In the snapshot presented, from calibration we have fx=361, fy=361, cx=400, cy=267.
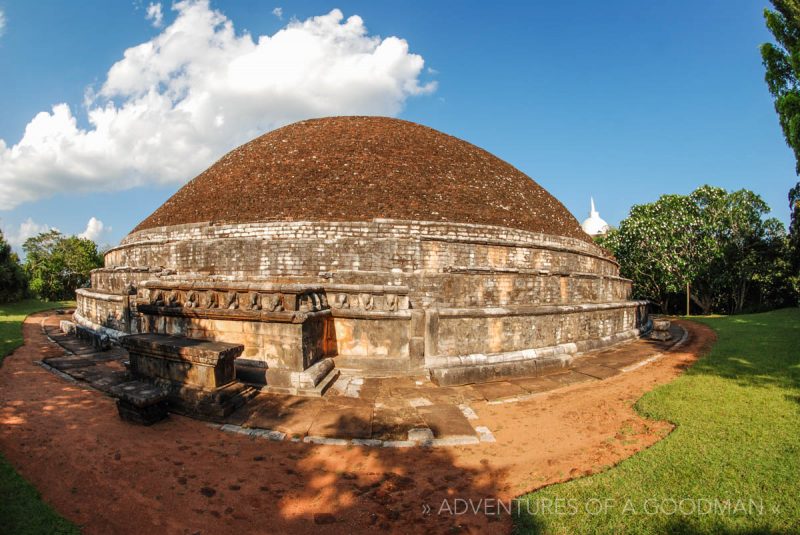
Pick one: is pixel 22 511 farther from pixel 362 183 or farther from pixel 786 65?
pixel 786 65

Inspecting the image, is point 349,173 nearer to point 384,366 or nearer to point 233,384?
point 384,366

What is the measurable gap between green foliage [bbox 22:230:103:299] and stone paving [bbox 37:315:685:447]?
3658 centimetres

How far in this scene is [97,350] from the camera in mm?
9797

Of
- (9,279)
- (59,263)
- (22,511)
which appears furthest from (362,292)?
(59,263)

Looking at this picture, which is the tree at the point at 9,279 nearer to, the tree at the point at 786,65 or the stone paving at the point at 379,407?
the stone paving at the point at 379,407

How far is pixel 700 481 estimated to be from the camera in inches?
133

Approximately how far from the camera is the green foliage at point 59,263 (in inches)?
1367

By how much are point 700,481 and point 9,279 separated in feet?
114

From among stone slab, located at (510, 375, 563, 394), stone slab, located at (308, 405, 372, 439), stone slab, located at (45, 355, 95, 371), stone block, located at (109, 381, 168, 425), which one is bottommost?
stone slab, located at (510, 375, 563, 394)

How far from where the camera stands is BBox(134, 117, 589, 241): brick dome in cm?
1194

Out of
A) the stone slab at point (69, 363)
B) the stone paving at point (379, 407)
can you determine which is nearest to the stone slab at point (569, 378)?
the stone paving at point (379, 407)

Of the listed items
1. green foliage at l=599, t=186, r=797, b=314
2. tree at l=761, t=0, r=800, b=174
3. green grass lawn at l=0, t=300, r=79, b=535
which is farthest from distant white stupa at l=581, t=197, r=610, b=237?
green grass lawn at l=0, t=300, r=79, b=535

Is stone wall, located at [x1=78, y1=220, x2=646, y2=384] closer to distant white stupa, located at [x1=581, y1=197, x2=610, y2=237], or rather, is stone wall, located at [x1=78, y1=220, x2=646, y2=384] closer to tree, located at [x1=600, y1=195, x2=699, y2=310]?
tree, located at [x1=600, y1=195, x2=699, y2=310]

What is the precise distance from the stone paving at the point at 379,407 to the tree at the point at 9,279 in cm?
2326
